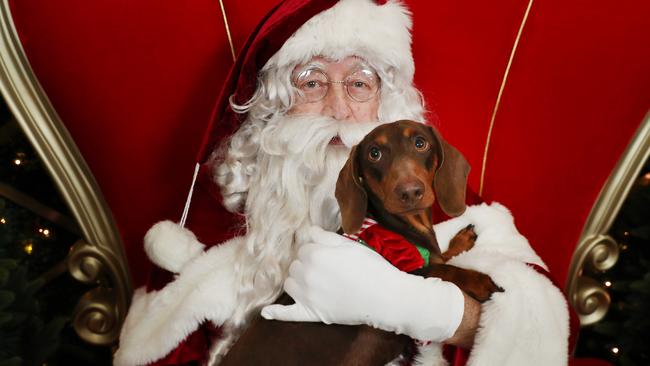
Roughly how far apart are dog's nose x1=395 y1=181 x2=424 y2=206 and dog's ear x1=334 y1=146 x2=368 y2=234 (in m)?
0.08

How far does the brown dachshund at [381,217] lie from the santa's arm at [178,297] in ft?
0.72

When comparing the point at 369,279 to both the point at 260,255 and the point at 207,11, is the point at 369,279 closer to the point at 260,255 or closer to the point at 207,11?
the point at 260,255

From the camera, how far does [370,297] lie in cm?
96

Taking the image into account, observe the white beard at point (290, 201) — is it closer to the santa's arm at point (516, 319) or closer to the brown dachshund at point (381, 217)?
the brown dachshund at point (381, 217)

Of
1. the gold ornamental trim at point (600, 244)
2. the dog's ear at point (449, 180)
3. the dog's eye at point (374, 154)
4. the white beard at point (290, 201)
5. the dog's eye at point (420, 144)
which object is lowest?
the gold ornamental trim at point (600, 244)

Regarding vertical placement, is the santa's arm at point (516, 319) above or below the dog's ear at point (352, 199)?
below

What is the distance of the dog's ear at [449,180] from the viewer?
974mm

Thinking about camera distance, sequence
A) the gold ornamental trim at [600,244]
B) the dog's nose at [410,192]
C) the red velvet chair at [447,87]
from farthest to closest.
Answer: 1. the gold ornamental trim at [600,244]
2. the red velvet chair at [447,87]
3. the dog's nose at [410,192]

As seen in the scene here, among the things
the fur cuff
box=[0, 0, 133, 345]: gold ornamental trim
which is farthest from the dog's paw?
box=[0, 0, 133, 345]: gold ornamental trim

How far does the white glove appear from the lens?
954 mm

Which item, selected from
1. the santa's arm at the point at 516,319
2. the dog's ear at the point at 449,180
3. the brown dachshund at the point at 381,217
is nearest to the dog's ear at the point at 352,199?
the brown dachshund at the point at 381,217

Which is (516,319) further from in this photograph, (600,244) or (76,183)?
(76,183)

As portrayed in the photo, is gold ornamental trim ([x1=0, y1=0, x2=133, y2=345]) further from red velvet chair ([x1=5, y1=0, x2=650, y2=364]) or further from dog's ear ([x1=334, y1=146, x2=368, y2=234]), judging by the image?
dog's ear ([x1=334, y1=146, x2=368, y2=234])

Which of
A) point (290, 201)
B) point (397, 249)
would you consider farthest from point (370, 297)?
point (290, 201)
